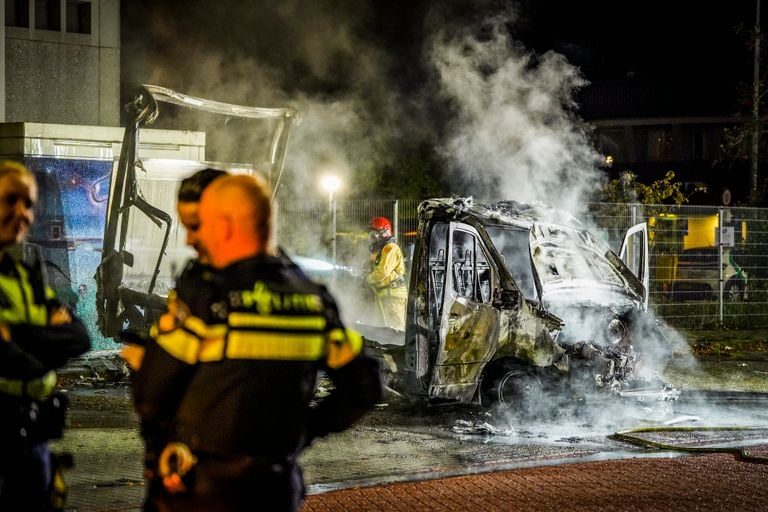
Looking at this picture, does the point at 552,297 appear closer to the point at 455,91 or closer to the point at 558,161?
the point at 558,161

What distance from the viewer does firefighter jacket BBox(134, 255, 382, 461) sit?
10.1ft

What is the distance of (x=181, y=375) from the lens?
3.09 meters

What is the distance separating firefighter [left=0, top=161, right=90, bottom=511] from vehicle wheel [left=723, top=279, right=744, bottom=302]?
16560 mm

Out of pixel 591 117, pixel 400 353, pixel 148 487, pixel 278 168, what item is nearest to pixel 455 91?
pixel 278 168

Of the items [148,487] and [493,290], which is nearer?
[148,487]

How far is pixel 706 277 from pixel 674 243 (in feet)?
3.45

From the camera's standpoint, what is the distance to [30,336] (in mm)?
3666

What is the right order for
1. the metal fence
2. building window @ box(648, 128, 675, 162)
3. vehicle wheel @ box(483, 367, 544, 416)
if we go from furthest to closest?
building window @ box(648, 128, 675, 162) < the metal fence < vehicle wheel @ box(483, 367, 544, 416)

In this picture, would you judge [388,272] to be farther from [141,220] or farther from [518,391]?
[141,220]

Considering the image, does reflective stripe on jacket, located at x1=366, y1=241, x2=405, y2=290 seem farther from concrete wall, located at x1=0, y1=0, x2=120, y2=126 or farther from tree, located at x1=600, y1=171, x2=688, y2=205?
tree, located at x1=600, y1=171, x2=688, y2=205

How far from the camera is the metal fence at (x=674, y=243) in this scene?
15.7m

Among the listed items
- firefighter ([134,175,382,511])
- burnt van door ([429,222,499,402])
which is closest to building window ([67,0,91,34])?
burnt van door ([429,222,499,402])

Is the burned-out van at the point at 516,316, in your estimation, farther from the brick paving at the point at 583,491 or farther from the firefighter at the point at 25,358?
the firefighter at the point at 25,358

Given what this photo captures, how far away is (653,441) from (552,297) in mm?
1665
